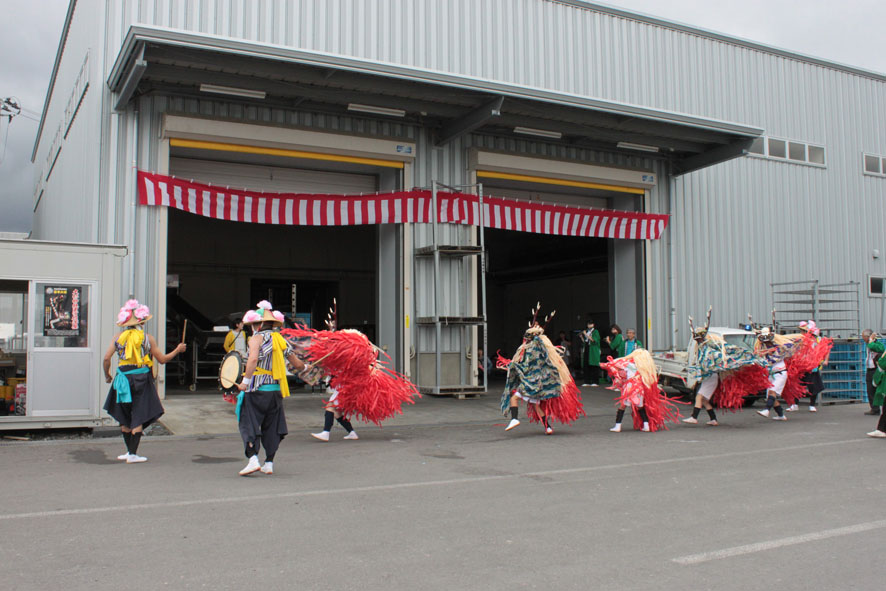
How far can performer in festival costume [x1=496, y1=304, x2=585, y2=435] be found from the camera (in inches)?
456

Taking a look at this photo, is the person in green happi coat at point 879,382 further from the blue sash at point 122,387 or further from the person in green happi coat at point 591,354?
the blue sash at point 122,387

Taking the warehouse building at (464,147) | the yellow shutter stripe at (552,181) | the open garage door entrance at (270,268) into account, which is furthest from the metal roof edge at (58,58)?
the yellow shutter stripe at (552,181)

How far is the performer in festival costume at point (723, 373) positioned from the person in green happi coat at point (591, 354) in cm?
717

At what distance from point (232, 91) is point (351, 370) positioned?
22.9 feet

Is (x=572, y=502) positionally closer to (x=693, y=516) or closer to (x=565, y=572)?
(x=693, y=516)

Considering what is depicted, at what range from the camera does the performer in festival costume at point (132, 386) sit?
9.09 metres

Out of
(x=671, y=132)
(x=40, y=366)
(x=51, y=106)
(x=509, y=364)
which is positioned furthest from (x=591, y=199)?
(x=51, y=106)

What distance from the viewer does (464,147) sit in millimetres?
18141

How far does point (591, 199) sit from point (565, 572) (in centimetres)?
1698

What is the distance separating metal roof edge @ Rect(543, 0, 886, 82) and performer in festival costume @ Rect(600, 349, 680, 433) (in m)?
10.8

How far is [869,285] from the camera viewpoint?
2441 centimetres

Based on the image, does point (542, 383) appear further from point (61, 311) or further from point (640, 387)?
point (61, 311)

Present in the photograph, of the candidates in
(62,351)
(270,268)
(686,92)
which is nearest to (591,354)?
(686,92)

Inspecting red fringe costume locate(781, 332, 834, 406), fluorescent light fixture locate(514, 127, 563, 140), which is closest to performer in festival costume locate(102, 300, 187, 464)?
red fringe costume locate(781, 332, 834, 406)
